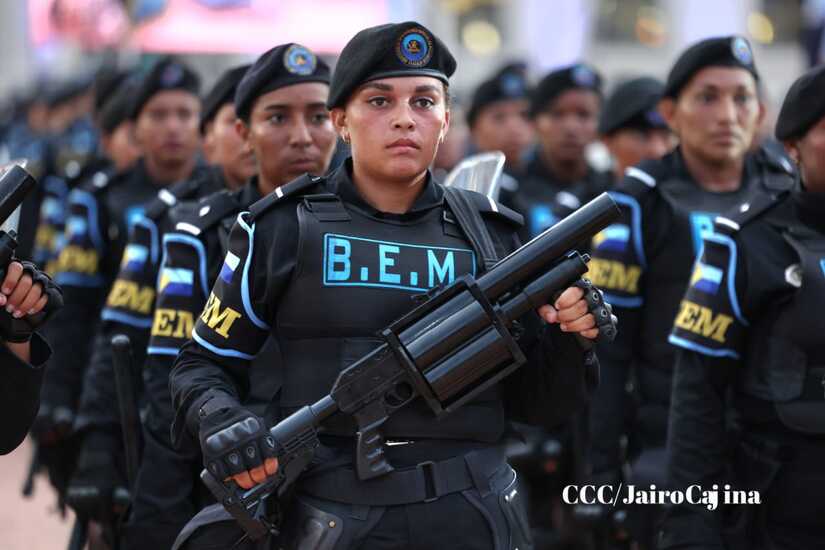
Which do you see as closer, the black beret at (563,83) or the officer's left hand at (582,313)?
the officer's left hand at (582,313)

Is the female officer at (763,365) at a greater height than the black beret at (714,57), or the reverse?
the black beret at (714,57)

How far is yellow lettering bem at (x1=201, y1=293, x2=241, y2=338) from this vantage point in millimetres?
3986

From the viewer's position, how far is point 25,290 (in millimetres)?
4102

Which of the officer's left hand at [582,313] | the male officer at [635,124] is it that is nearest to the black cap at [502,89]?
the male officer at [635,124]

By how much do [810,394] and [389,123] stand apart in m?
1.56

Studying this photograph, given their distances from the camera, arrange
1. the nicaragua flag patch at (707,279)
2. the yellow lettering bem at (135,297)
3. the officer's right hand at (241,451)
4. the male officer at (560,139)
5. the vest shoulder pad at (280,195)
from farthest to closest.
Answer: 1. the male officer at (560,139)
2. the yellow lettering bem at (135,297)
3. the nicaragua flag patch at (707,279)
4. the vest shoulder pad at (280,195)
5. the officer's right hand at (241,451)

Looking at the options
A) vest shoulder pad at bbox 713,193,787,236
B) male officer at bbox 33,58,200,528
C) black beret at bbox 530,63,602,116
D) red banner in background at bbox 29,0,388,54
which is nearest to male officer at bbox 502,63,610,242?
black beret at bbox 530,63,602,116

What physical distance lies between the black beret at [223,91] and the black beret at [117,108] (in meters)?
2.05

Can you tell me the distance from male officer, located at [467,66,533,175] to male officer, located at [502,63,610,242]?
61 centimetres

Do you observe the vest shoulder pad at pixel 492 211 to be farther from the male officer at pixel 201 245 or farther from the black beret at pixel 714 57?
the black beret at pixel 714 57

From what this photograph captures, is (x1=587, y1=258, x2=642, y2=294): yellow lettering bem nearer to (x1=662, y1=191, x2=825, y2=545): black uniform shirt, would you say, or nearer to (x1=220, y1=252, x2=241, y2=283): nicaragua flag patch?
(x1=662, y1=191, x2=825, y2=545): black uniform shirt

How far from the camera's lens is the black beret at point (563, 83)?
920 centimetres

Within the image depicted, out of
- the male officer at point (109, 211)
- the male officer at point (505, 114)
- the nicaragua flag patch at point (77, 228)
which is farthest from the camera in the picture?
the male officer at point (505, 114)

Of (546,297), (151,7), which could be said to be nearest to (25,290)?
(546,297)
